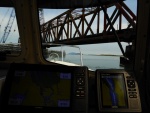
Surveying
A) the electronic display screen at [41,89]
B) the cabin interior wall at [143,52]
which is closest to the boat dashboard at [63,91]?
the electronic display screen at [41,89]

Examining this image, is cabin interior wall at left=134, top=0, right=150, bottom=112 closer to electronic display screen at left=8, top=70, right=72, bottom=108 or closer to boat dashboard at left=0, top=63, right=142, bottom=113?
boat dashboard at left=0, top=63, right=142, bottom=113

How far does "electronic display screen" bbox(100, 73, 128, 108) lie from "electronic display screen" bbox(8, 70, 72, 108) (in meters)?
0.25

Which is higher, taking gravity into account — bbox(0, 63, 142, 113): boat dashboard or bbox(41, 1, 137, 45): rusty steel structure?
bbox(41, 1, 137, 45): rusty steel structure

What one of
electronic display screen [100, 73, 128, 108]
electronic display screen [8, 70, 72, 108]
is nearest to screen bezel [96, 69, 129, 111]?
electronic display screen [100, 73, 128, 108]

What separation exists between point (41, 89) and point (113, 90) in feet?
1.68

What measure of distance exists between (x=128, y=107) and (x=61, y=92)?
0.47 m

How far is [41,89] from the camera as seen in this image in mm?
1705

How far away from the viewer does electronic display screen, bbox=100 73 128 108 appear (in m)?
1.69

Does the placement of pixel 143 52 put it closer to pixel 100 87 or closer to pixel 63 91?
pixel 100 87

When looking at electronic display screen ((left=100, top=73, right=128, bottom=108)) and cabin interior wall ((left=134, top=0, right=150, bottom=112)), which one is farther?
cabin interior wall ((left=134, top=0, right=150, bottom=112))

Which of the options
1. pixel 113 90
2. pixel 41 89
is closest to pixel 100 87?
pixel 113 90

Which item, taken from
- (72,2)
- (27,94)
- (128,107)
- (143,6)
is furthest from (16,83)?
(143,6)

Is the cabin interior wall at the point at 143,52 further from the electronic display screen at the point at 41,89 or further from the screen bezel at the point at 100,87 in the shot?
the electronic display screen at the point at 41,89

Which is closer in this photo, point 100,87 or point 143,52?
point 100,87
